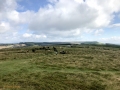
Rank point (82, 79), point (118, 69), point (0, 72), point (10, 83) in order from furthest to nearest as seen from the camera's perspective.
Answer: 1. point (118, 69)
2. point (0, 72)
3. point (82, 79)
4. point (10, 83)

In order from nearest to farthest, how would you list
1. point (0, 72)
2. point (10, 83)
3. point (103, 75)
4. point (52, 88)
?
point (52, 88) → point (10, 83) → point (103, 75) → point (0, 72)

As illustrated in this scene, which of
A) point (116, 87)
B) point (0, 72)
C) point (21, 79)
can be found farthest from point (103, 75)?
point (0, 72)

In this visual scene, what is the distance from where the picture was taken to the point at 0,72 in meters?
44.0

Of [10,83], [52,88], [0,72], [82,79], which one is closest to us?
Result: [52,88]

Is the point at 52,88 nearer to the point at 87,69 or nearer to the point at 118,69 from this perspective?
the point at 87,69

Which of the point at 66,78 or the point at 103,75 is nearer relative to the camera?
the point at 66,78

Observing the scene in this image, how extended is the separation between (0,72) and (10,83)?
990 centimetres

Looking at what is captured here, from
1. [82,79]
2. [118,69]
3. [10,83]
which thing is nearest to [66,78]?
[82,79]

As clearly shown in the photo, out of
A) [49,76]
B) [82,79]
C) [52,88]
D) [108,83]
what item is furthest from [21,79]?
[108,83]

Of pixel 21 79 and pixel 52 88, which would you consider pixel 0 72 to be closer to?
pixel 21 79

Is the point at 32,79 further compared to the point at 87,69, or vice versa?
the point at 87,69

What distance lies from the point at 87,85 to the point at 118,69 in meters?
17.3

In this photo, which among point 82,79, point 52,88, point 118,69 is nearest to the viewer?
point 52,88

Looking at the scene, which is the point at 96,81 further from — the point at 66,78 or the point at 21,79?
the point at 21,79
